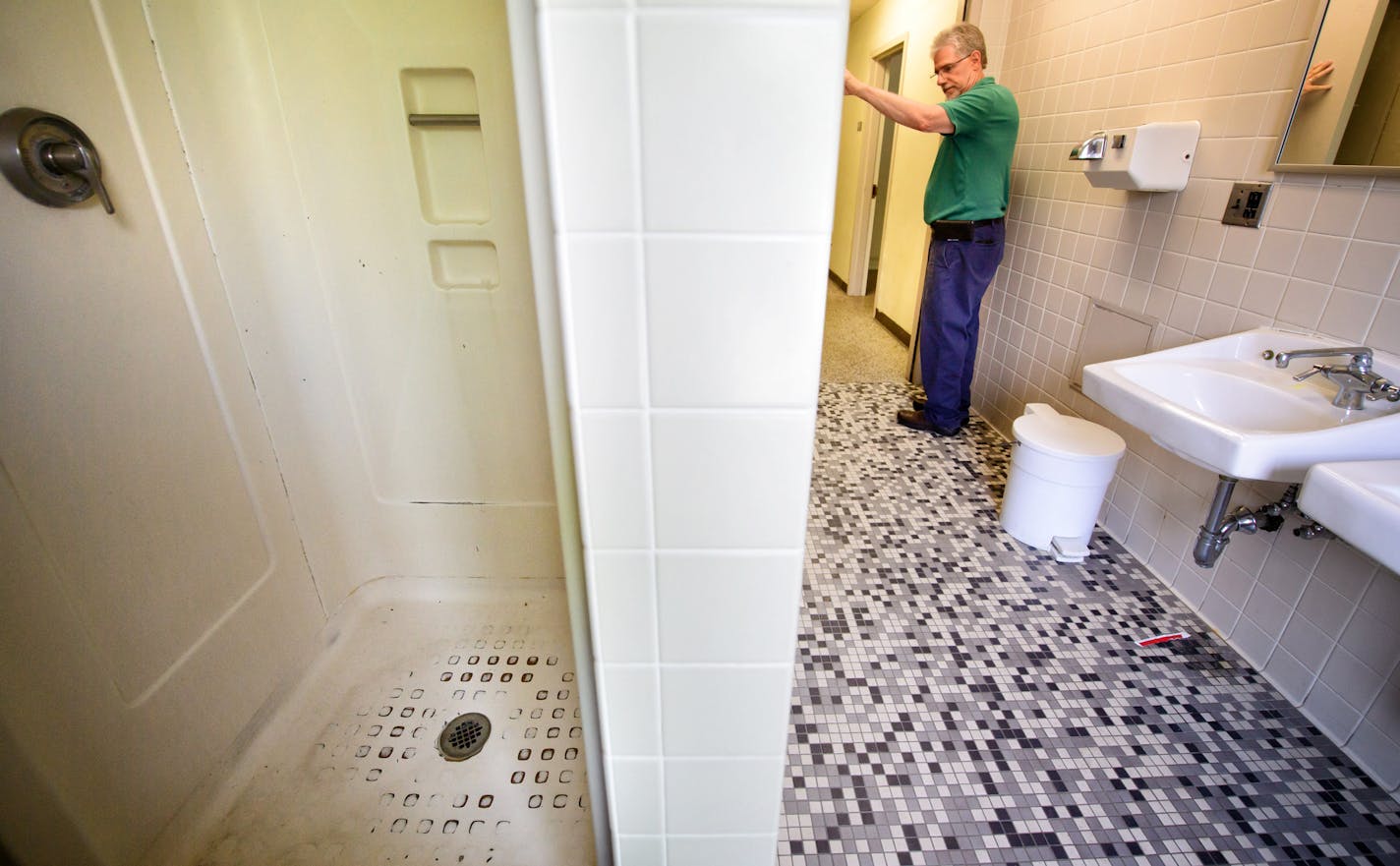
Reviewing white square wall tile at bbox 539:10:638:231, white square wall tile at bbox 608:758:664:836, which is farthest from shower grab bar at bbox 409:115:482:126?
white square wall tile at bbox 608:758:664:836

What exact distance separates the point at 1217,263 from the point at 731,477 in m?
1.79

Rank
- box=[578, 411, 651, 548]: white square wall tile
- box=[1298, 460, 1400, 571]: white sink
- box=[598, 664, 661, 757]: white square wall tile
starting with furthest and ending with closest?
box=[1298, 460, 1400, 571]: white sink
box=[598, 664, 661, 757]: white square wall tile
box=[578, 411, 651, 548]: white square wall tile

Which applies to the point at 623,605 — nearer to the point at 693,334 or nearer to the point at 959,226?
the point at 693,334

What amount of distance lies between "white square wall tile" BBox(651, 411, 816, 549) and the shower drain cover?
99 cm

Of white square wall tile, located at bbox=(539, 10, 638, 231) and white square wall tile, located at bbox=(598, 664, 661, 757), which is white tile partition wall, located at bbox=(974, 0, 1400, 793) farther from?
white square wall tile, located at bbox=(539, 10, 638, 231)

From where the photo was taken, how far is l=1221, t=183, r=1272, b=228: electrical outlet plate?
151cm

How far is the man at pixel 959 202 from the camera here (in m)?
2.12

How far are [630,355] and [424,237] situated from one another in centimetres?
106

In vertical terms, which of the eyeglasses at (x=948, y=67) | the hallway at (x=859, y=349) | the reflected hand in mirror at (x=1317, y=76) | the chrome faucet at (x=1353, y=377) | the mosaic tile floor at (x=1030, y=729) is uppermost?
the eyeglasses at (x=948, y=67)

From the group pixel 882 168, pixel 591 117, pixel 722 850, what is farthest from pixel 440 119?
pixel 882 168

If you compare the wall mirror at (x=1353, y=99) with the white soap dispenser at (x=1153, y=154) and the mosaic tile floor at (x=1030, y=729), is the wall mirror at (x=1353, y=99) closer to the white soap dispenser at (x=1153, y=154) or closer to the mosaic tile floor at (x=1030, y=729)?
the white soap dispenser at (x=1153, y=154)

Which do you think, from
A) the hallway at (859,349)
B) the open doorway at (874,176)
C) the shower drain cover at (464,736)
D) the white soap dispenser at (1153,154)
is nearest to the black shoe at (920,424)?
the hallway at (859,349)

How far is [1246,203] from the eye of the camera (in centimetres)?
155

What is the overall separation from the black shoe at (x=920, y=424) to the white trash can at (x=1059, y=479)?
0.70 meters
